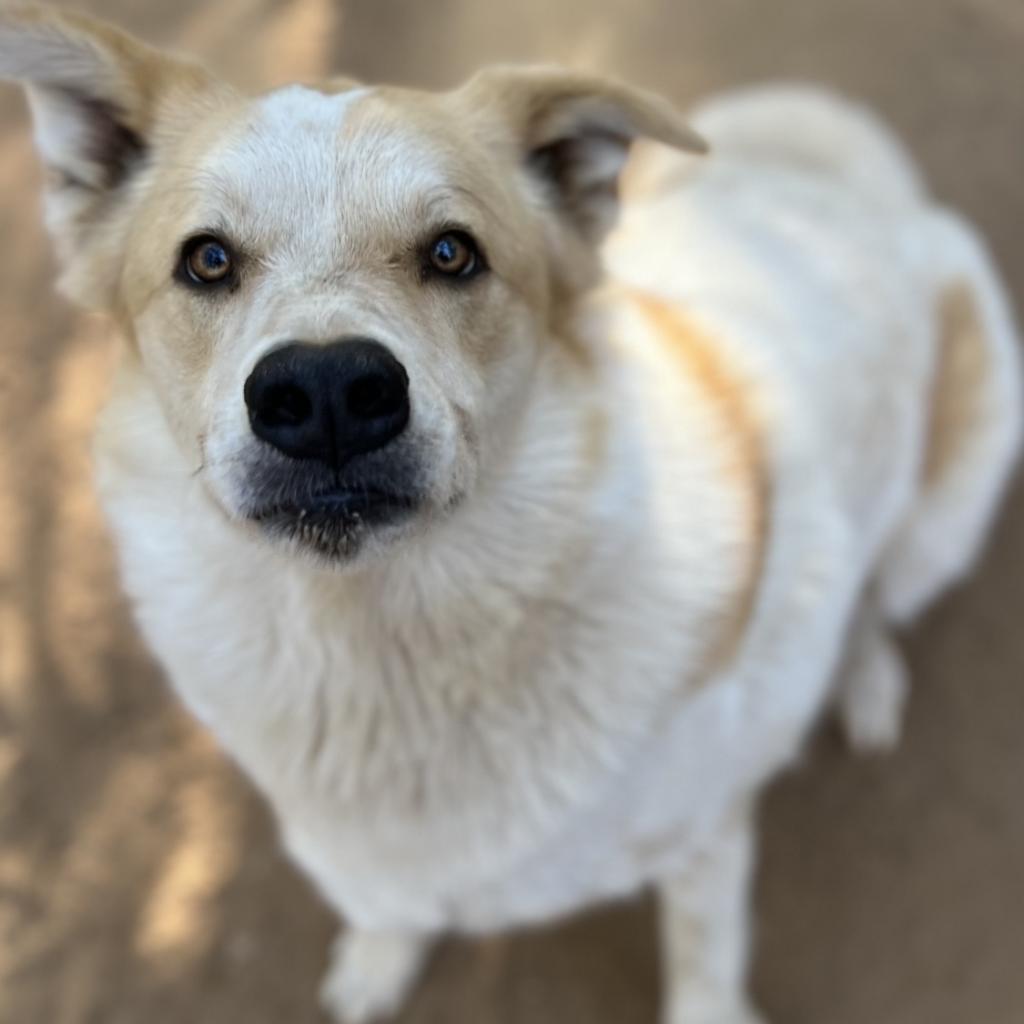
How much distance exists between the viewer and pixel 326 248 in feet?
4.40

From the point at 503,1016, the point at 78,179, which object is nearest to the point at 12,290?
the point at 78,179

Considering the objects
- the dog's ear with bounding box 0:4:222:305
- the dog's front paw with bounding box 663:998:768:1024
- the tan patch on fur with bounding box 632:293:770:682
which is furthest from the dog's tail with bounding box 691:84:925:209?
the dog's front paw with bounding box 663:998:768:1024

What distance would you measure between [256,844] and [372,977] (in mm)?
387

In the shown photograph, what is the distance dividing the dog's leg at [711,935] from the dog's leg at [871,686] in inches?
20.1

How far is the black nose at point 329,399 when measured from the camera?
1.18m

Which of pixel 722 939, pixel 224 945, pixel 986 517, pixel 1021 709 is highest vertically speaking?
pixel 986 517

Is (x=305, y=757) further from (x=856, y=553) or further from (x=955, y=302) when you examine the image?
(x=955, y=302)

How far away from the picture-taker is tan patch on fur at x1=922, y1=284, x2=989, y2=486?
7.95 ft

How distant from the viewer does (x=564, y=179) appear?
1.66 meters

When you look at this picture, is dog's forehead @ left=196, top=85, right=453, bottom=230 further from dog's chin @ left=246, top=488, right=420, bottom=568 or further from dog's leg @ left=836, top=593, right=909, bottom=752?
dog's leg @ left=836, top=593, right=909, bottom=752

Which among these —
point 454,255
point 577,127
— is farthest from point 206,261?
point 577,127

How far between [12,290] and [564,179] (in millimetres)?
2027

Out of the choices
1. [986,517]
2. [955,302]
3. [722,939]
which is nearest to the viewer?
[722,939]

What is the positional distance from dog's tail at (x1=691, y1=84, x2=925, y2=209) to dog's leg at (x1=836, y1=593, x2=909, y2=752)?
3.09ft
